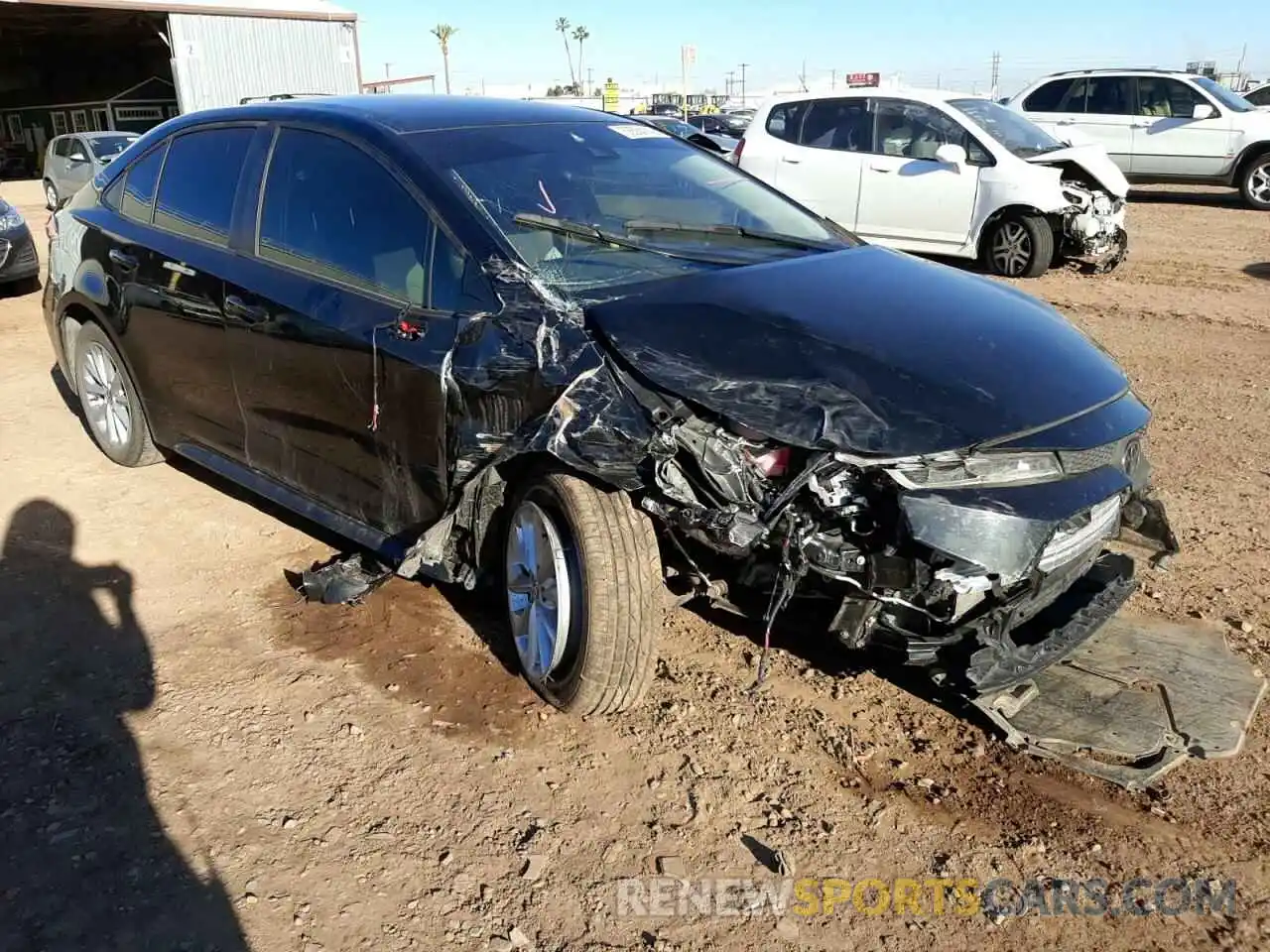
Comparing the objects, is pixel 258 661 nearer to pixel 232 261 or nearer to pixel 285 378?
pixel 285 378

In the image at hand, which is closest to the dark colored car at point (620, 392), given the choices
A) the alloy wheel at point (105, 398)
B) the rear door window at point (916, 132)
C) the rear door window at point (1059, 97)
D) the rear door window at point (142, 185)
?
the rear door window at point (142, 185)

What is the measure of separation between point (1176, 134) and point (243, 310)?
14421 mm

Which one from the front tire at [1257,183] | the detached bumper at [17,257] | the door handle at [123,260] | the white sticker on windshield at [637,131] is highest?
the white sticker on windshield at [637,131]

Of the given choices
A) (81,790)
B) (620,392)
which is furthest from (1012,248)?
(81,790)

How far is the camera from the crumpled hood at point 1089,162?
9859 millimetres

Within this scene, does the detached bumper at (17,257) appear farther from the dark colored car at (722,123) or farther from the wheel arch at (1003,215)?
the dark colored car at (722,123)

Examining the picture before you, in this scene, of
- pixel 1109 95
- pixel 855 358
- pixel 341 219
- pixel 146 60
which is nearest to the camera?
pixel 855 358

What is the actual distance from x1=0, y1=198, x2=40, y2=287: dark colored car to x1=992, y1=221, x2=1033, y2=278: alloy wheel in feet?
31.2

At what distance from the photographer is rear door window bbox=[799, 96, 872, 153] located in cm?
1047

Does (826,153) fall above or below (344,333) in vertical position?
above

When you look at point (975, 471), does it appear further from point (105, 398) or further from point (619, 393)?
point (105, 398)

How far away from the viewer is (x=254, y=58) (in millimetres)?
26266

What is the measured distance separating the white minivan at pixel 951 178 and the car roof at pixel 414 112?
624 cm

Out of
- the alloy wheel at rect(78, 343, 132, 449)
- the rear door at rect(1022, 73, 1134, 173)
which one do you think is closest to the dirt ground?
the alloy wheel at rect(78, 343, 132, 449)
